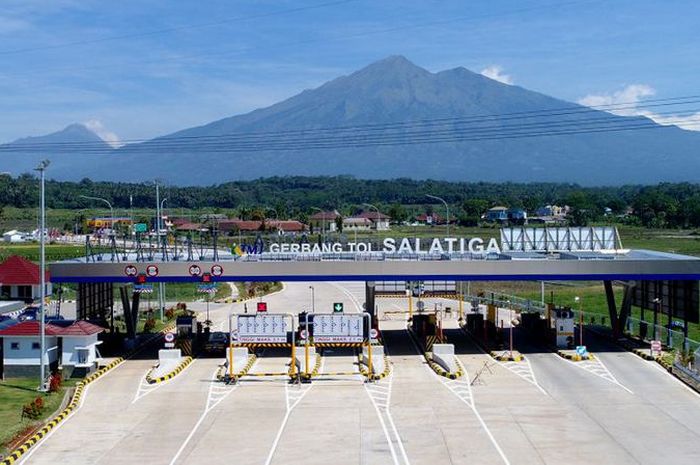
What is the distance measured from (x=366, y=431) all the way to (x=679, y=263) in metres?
21.9

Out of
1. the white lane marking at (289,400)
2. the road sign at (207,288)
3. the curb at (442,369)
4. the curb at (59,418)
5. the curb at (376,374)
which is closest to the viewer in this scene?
the curb at (59,418)

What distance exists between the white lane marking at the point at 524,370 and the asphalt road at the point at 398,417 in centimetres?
10

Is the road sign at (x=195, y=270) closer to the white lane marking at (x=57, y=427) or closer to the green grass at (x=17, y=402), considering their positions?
the white lane marking at (x=57, y=427)

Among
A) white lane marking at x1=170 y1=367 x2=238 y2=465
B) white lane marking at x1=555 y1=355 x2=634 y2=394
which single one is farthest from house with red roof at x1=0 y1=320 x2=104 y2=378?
white lane marking at x1=555 y1=355 x2=634 y2=394

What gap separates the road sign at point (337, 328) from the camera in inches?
1705

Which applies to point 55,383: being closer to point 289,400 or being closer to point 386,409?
point 289,400

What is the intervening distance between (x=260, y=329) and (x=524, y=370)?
1290 cm

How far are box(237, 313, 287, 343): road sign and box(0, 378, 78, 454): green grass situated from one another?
26.9 feet

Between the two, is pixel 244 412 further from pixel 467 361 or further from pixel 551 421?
pixel 467 361

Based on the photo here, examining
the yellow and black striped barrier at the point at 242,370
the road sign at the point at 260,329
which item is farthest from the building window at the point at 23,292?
the road sign at the point at 260,329

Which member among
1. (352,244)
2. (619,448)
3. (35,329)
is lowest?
(619,448)

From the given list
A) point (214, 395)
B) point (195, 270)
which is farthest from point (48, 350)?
point (214, 395)

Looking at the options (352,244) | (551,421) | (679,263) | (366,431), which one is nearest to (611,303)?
(679,263)

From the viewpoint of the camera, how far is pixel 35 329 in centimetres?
4175
